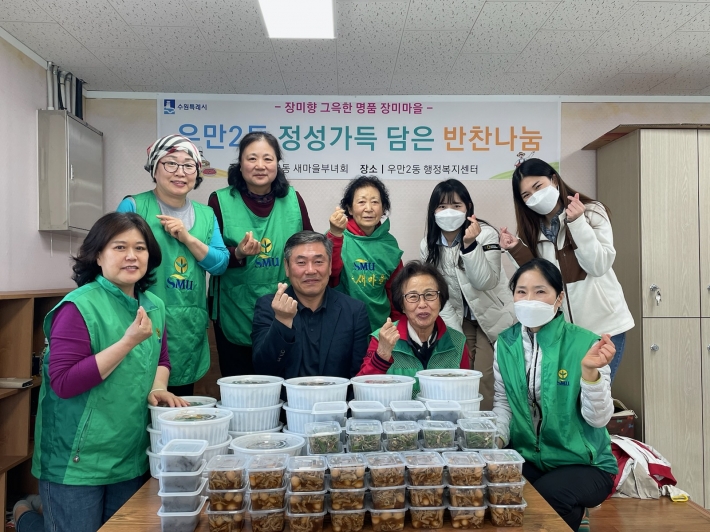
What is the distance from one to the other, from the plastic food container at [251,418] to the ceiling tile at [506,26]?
7.57 feet

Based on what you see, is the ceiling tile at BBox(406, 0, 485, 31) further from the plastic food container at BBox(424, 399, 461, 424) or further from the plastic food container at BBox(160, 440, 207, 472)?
the plastic food container at BBox(160, 440, 207, 472)

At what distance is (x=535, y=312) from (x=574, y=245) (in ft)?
1.96

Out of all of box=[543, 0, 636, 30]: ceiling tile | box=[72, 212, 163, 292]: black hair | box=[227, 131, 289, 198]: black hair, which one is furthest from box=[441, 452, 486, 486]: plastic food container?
box=[543, 0, 636, 30]: ceiling tile

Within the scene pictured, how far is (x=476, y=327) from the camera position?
315cm

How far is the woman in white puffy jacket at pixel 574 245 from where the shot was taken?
2494 mm

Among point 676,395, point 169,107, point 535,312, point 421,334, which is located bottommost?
point 676,395

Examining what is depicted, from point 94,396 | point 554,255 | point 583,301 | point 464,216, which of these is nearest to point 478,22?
point 464,216

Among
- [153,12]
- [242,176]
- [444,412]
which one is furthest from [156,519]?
[153,12]

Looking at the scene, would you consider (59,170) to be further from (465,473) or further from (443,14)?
(465,473)

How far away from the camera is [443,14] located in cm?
297

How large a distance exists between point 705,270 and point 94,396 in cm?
372

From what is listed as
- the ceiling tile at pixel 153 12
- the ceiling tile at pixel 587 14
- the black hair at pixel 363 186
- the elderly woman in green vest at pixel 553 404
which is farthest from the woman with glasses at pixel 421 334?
the ceiling tile at pixel 153 12

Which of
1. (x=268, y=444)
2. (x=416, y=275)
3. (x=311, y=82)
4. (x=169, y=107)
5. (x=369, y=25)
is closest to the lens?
(x=268, y=444)

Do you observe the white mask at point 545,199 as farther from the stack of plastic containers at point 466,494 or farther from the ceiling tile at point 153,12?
the ceiling tile at point 153,12
